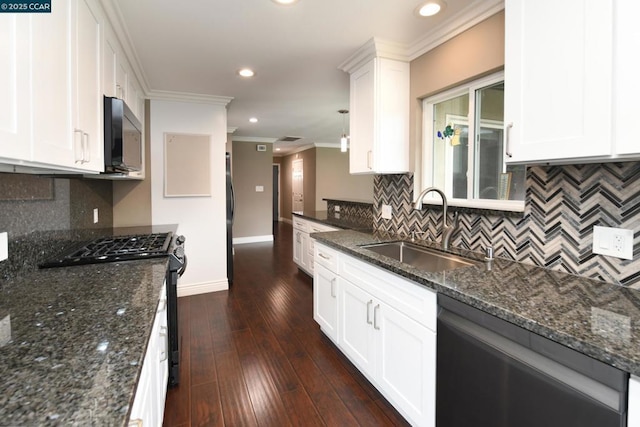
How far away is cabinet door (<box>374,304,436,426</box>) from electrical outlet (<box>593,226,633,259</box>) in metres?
0.86

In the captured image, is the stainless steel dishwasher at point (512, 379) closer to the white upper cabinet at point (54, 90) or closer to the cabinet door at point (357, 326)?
the cabinet door at point (357, 326)

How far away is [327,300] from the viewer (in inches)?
103

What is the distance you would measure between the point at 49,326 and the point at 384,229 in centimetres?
251

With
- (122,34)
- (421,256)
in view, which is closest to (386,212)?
(421,256)

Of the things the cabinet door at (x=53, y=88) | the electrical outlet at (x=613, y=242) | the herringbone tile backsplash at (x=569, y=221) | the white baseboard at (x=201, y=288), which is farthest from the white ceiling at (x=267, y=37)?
the white baseboard at (x=201, y=288)

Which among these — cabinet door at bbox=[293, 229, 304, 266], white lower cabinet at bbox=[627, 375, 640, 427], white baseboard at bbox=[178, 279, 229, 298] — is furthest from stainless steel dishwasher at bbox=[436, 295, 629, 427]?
cabinet door at bbox=[293, 229, 304, 266]

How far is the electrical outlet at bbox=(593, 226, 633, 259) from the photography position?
138 cm

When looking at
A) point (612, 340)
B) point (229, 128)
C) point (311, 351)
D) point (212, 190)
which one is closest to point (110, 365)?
point (612, 340)

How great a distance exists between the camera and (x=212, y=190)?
158 inches

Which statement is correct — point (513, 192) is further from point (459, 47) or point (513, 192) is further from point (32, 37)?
point (32, 37)

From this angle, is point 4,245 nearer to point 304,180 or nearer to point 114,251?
point 114,251

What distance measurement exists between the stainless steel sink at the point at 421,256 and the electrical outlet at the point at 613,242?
594 mm

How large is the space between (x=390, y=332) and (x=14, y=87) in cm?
187

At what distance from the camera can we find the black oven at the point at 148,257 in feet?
6.05
